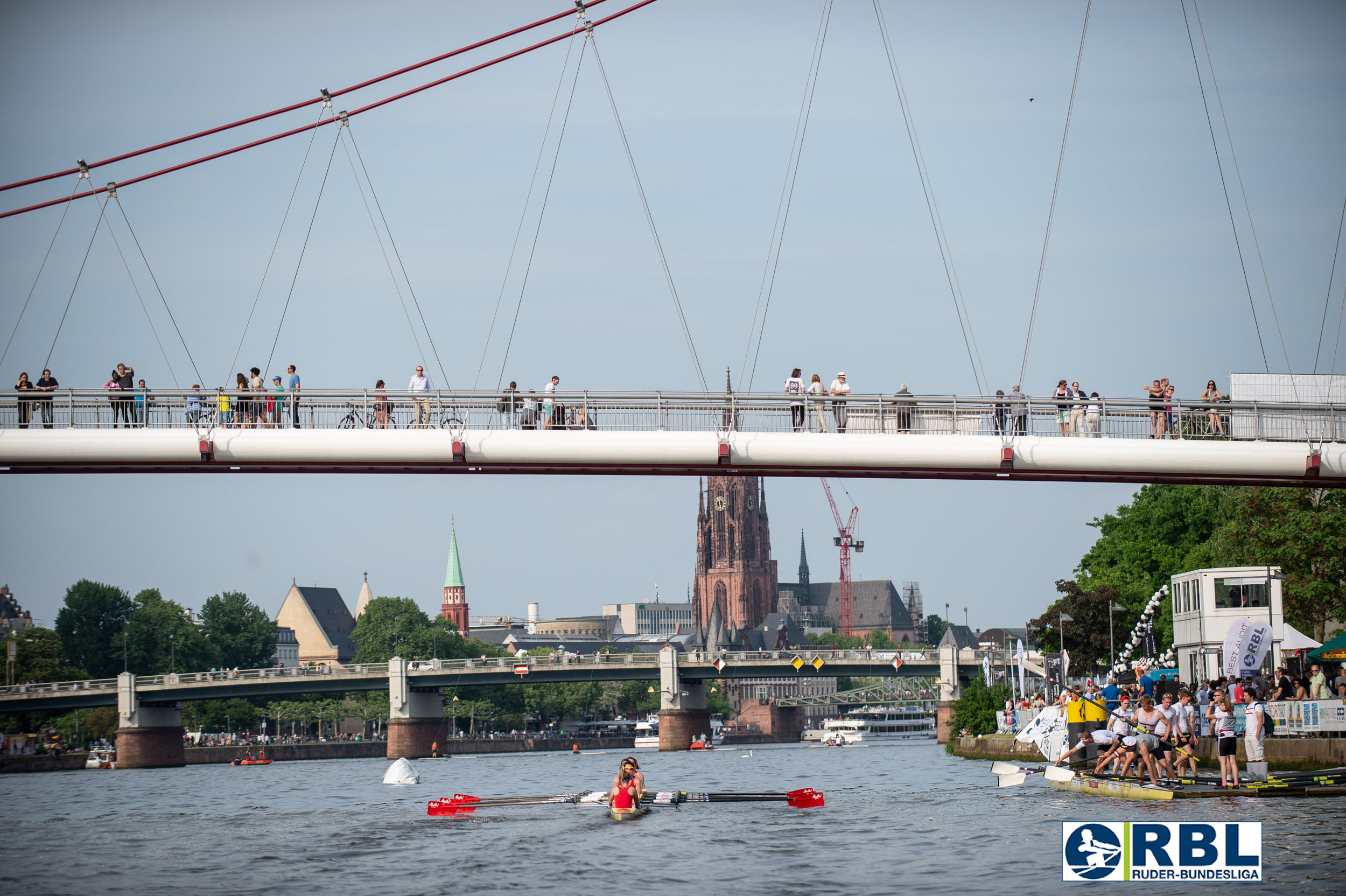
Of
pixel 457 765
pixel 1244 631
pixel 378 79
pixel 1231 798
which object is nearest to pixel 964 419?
pixel 1244 631

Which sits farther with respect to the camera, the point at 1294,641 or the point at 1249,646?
the point at 1294,641

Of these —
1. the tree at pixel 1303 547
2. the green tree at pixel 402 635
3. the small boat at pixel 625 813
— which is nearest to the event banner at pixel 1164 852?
the small boat at pixel 625 813

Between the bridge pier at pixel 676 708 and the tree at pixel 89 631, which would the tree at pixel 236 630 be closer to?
the tree at pixel 89 631

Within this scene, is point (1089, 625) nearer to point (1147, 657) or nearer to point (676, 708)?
point (1147, 657)

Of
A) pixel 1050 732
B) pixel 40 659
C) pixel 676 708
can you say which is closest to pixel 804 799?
pixel 1050 732

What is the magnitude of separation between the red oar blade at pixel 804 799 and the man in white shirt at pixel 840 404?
12170mm

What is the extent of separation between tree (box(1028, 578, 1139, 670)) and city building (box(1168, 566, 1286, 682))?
2975 centimetres

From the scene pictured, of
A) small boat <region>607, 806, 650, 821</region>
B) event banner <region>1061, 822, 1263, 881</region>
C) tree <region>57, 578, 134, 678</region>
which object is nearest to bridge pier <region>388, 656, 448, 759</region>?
tree <region>57, 578, 134, 678</region>

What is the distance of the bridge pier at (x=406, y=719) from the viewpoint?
363 ft

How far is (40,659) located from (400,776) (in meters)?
57.1

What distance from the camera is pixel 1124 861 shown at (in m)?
25.2

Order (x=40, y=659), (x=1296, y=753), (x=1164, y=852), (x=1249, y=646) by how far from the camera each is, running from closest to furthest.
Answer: (x=1164, y=852), (x=1296, y=753), (x=1249, y=646), (x=40, y=659)

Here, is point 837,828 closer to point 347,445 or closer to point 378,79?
point 347,445

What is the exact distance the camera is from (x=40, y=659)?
389ft
